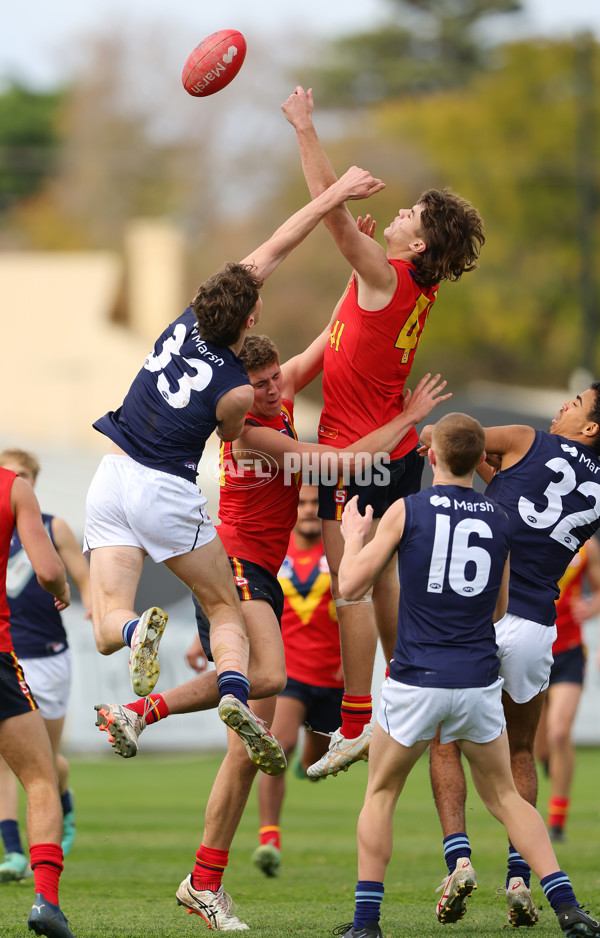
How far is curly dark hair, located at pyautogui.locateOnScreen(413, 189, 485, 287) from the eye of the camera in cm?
699

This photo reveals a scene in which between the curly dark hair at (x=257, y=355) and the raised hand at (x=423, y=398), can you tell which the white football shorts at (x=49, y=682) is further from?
the raised hand at (x=423, y=398)

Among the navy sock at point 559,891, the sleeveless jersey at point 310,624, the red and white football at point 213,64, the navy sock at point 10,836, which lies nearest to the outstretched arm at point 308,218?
the red and white football at point 213,64

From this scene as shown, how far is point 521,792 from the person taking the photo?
7133mm

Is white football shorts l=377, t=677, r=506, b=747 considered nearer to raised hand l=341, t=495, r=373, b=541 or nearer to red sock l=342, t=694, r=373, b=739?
raised hand l=341, t=495, r=373, b=541

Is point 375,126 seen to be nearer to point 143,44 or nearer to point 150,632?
point 143,44

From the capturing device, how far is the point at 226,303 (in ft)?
20.9

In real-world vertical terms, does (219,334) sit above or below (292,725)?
above

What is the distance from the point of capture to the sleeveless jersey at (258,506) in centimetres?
717

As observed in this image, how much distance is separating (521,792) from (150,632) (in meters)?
2.36

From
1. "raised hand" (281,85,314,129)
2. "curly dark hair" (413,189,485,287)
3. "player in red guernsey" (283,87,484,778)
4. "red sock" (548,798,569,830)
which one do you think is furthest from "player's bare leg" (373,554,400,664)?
"red sock" (548,798,569,830)

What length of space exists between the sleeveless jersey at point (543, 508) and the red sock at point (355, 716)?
98 cm

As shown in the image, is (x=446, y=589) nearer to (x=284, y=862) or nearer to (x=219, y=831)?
(x=219, y=831)

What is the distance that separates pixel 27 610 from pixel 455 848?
3.78m

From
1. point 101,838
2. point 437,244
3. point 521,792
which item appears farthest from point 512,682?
point 101,838
